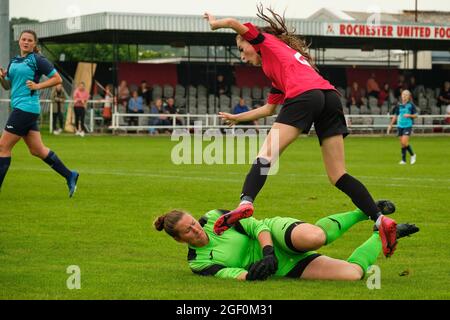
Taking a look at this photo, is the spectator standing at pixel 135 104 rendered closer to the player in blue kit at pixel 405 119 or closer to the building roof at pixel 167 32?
the building roof at pixel 167 32

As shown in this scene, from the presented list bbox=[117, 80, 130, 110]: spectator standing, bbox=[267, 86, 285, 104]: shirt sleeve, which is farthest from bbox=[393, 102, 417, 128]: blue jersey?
bbox=[267, 86, 285, 104]: shirt sleeve

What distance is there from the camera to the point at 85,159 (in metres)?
26.3

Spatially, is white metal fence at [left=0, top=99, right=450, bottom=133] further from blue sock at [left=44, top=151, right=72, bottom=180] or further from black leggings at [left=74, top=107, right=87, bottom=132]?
blue sock at [left=44, top=151, right=72, bottom=180]

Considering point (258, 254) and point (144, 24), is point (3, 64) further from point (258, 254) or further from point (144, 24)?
point (258, 254)

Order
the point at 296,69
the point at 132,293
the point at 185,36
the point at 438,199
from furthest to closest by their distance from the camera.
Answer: the point at 185,36 → the point at 438,199 → the point at 296,69 → the point at 132,293

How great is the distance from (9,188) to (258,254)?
378 inches

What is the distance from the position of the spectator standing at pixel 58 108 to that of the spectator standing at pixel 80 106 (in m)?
0.88

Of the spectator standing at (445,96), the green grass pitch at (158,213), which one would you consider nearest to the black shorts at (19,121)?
the green grass pitch at (158,213)

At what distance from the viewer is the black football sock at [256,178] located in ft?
30.0

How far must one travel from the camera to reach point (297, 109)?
9.35m

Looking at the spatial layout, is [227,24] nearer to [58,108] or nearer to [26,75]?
[26,75]

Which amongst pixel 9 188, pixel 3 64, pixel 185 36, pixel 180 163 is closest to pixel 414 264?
→ pixel 9 188

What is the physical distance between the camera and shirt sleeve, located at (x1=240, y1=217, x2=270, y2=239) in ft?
29.4
